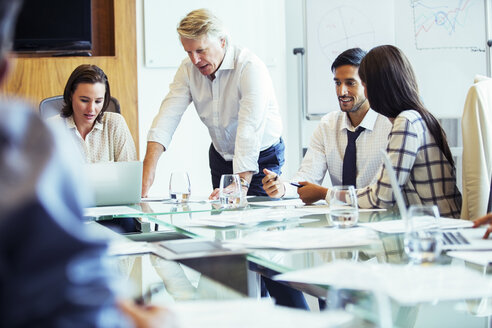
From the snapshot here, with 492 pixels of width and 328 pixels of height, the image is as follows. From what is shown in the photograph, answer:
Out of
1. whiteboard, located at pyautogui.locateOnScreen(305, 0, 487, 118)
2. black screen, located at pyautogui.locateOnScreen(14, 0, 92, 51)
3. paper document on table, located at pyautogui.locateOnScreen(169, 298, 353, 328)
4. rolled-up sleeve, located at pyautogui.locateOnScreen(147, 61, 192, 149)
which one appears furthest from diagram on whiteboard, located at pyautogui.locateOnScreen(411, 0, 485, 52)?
paper document on table, located at pyautogui.locateOnScreen(169, 298, 353, 328)

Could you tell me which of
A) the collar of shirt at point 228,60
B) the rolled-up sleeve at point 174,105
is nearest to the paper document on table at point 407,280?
the collar of shirt at point 228,60

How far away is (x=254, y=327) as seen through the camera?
59cm

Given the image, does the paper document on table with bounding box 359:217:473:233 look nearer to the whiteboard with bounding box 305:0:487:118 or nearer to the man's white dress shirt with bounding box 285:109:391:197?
the man's white dress shirt with bounding box 285:109:391:197

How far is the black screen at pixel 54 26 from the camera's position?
4.00 metres

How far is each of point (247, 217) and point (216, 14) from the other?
289cm

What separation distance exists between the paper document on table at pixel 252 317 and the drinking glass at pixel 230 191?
3.97 ft

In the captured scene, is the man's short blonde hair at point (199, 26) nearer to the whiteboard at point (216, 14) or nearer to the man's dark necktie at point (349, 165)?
the man's dark necktie at point (349, 165)

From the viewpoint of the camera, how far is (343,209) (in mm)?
1404

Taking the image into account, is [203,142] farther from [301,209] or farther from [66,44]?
[301,209]

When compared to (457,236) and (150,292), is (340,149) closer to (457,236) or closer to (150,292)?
(457,236)

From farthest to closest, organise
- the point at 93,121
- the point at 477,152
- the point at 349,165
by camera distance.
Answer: the point at 93,121
the point at 349,165
the point at 477,152

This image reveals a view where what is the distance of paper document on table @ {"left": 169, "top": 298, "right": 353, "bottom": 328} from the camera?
593mm

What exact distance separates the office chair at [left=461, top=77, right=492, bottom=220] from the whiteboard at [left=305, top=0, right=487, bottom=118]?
8.09 feet

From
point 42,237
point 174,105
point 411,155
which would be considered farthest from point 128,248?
point 174,105
